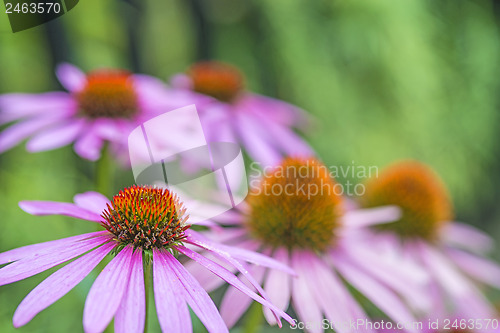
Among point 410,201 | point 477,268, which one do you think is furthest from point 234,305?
point 477,268

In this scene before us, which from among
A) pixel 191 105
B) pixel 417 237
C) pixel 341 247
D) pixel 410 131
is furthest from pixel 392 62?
pixel 341 247

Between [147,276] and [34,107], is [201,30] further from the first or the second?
[147,276]

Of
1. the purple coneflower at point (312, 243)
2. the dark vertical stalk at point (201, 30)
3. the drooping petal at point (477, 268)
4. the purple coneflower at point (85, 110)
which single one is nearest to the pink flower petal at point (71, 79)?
the purple coneflower at point (85, 110)

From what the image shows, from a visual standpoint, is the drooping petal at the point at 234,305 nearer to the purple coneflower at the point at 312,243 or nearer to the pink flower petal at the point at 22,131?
the purple coneflower at the point at 312,243

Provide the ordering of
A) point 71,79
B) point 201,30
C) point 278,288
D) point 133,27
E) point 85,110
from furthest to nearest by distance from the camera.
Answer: point 201,30
point 133,27
point 71,79
point 85,110
point 278,288

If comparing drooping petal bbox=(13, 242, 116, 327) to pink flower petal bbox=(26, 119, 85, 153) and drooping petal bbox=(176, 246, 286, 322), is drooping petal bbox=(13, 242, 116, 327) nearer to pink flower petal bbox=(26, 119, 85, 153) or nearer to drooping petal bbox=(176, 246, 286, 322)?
drooping petal bbox=(176, 246, 286, 322)

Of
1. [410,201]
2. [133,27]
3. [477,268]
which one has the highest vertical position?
[133,27]

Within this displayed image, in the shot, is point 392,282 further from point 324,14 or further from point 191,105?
point 324,14
